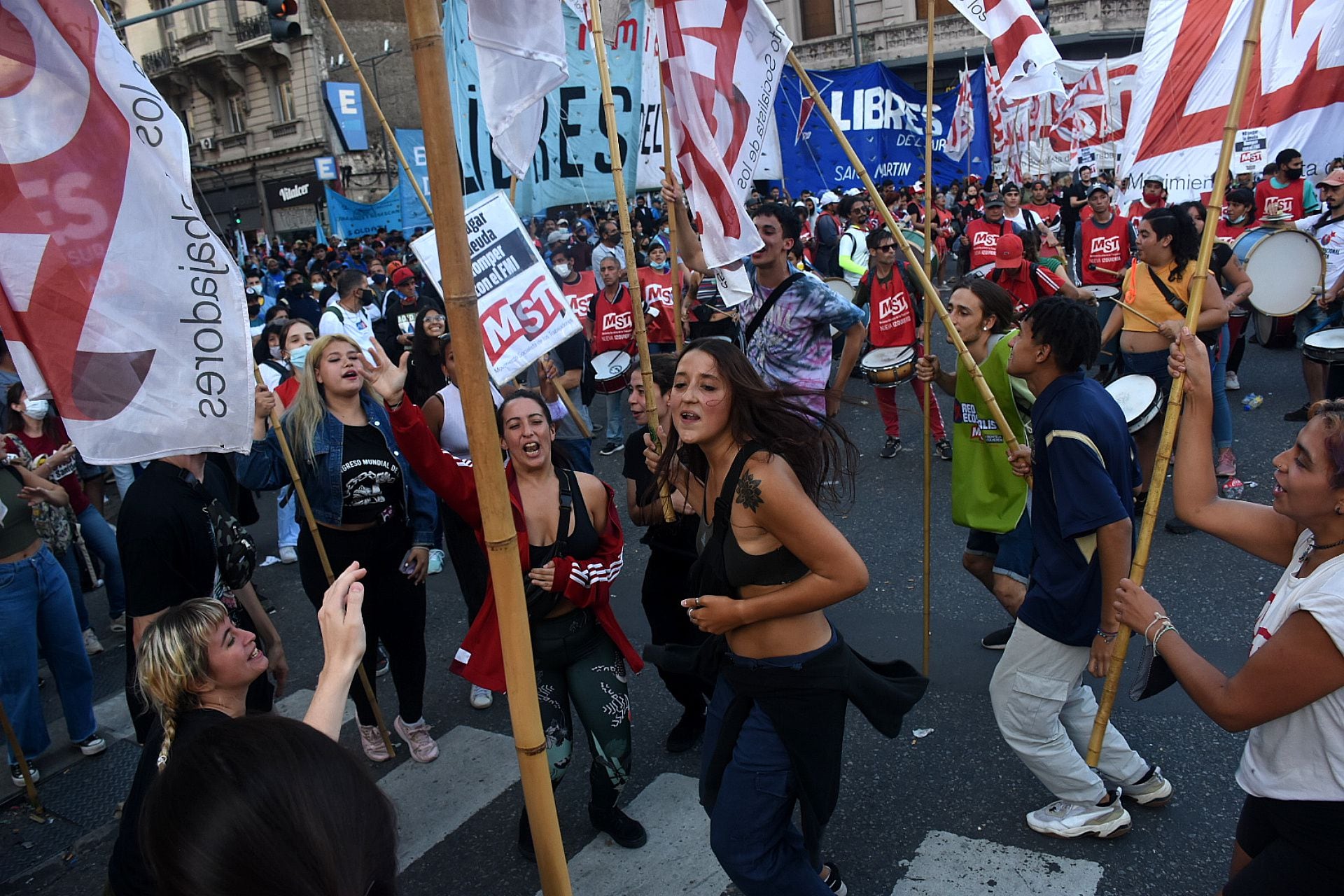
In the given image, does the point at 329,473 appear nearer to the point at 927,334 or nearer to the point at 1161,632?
the point at 927,334

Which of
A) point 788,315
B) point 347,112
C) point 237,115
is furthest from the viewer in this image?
point 237,115

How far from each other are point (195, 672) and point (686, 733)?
240 cm

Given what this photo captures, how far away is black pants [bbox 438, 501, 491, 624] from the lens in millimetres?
4844

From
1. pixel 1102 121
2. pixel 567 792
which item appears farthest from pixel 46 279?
pixel 1102 121

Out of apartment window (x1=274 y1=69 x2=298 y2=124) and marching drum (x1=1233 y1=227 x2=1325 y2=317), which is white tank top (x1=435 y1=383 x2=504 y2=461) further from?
apartment window (x1=274 y1=69 x2=298 y2=124)

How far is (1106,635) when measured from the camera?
3150mm

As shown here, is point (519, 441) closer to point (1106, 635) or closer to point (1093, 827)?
point (1106, 635)

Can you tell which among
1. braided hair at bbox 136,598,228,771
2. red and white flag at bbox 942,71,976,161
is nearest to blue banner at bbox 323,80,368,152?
red and white flag at bbox 942,71,976,161

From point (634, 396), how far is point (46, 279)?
2.43 meters

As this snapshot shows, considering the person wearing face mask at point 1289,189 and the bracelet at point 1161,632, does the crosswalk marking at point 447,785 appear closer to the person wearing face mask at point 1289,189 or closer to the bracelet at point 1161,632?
the bracelet at point 1161,632

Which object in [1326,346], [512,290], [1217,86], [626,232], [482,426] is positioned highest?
[1217,86]

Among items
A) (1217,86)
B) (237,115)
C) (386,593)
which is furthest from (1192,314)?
(237,115)

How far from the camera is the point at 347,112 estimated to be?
27.6 m

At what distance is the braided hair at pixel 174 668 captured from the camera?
2385mm
